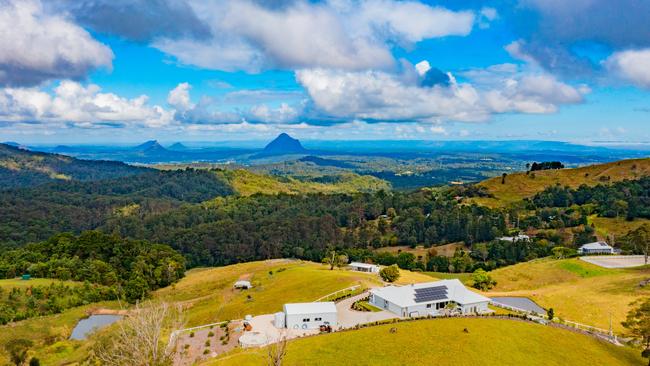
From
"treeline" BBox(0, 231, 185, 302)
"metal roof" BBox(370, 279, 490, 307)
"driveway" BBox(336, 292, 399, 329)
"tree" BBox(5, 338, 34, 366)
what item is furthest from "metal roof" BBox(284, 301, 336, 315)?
"treeline" BBox(0, 231, 185, 302)

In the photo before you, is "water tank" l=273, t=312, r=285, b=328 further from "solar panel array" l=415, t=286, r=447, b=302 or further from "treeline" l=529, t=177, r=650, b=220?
"treeline" l=529, t=177, r=650, b=220

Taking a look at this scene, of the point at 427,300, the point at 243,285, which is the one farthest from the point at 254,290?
the point at 427,300

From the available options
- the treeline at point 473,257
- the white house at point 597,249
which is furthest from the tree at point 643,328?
the white house at point 597,249

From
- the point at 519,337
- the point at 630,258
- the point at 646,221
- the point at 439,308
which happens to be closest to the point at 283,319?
the point at 439,308

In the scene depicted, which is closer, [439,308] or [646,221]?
[439,308]

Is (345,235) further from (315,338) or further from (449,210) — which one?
(315,338)

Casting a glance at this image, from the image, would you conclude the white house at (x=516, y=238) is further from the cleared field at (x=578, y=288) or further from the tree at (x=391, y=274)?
the tree at (x=391, y=274)

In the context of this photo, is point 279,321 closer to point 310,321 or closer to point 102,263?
point 310,321

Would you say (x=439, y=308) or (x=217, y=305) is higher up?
(x=439, y=308)
